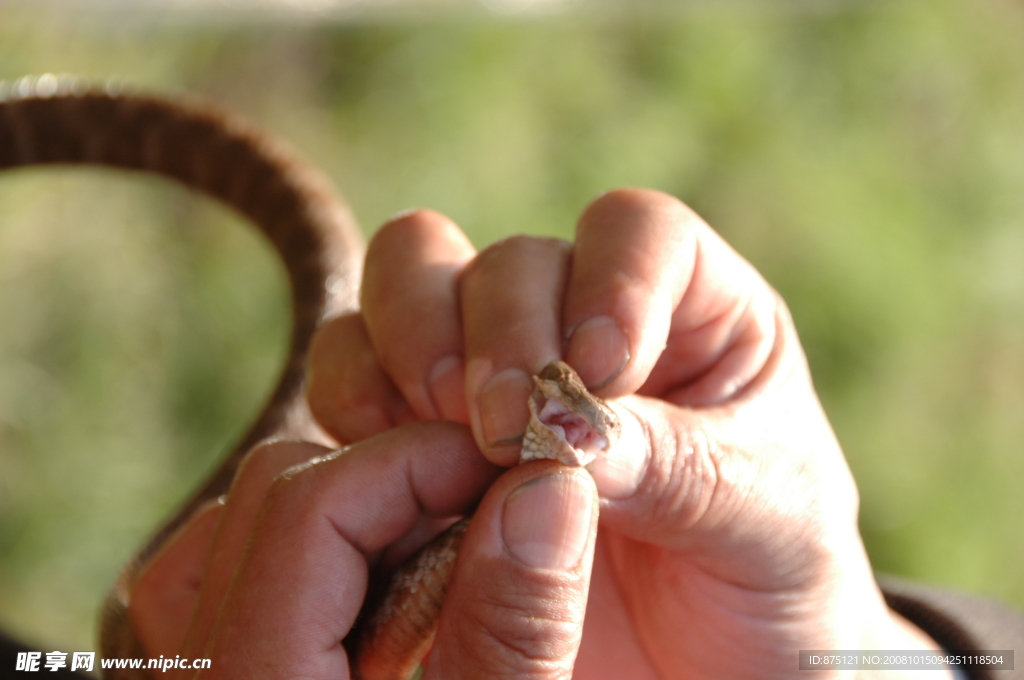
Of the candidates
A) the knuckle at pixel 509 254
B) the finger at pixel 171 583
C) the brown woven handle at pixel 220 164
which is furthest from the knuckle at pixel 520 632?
the brown woven handle at pixel 220 164

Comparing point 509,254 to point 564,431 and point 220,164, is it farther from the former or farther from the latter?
point 220,164

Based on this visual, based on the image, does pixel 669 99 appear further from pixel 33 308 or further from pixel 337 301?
pixel 337 301

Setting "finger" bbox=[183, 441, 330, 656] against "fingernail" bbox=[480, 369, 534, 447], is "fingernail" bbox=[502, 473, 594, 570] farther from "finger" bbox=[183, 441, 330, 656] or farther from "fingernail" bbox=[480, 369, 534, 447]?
"finger" bbox=[183, 441, 330, 656]

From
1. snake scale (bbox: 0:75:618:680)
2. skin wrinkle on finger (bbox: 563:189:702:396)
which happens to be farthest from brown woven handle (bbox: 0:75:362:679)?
skin wrinkle on finger (bbox: 563:189:702:396)

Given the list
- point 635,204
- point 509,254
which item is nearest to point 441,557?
point 509,254

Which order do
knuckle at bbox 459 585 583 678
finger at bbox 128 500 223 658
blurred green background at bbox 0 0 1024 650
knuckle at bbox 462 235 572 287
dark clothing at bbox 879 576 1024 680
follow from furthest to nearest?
1. blurred green background at bbox 0 0 1024 650
2. dark clothing at bbox 879 576 1024 680
3. finger at bbox 128 500 223 658
4. knuckle at bbox 462 235 572 287
5. knuckle at bbox 459 585 583 678
